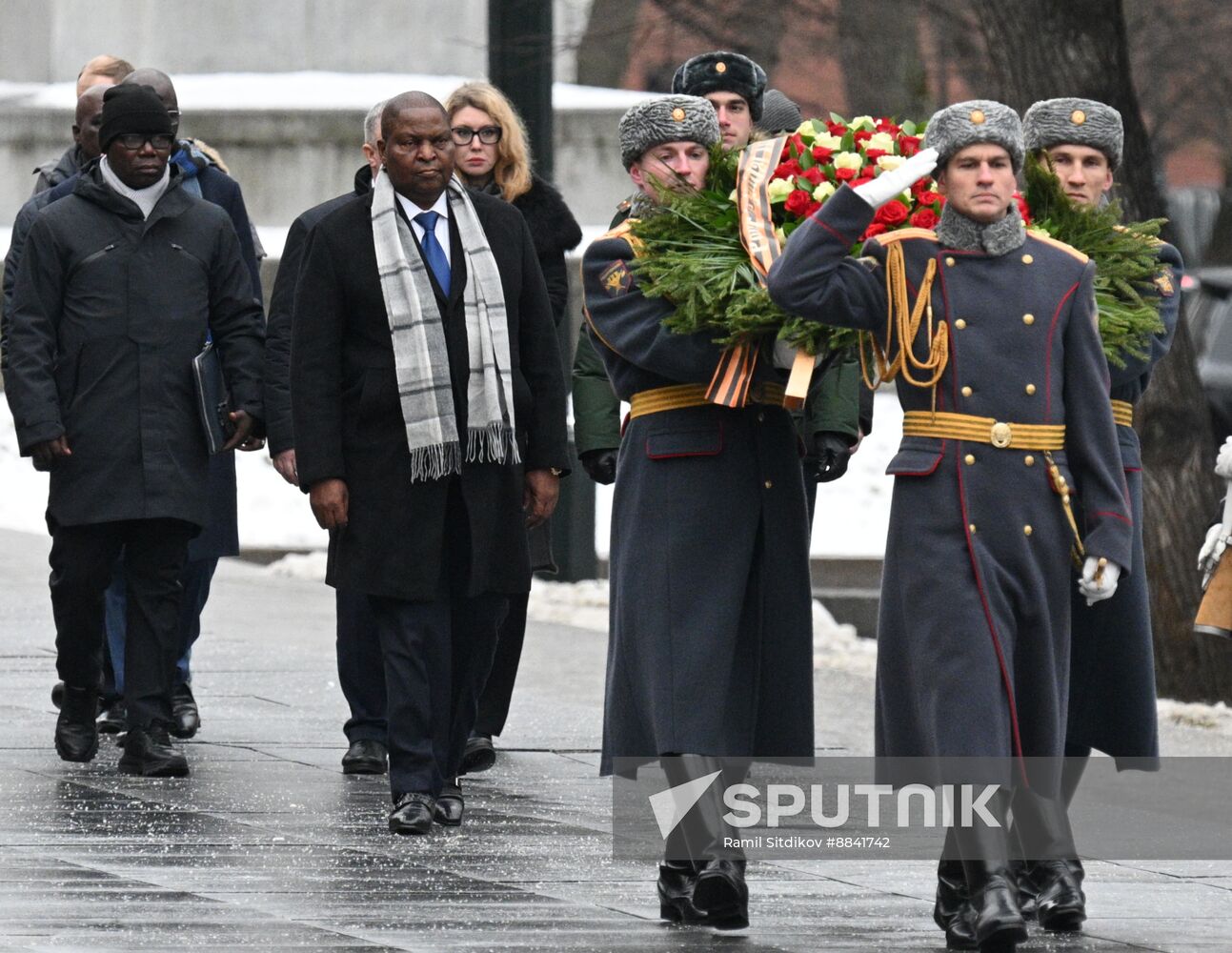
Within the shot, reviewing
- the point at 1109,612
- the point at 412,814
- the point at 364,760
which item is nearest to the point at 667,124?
the point at 1109,612

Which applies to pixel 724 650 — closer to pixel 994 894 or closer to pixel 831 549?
pixel 994 894

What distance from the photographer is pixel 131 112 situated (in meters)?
8.29

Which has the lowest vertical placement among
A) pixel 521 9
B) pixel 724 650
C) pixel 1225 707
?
pixel 1225 707

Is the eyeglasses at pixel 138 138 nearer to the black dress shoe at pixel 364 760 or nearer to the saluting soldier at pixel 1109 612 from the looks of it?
the black dress shoe at pixel 364 760

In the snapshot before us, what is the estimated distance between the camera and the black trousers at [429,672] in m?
7.50

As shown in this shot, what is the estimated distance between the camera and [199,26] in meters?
18.7

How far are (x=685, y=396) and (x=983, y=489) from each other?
0.84m

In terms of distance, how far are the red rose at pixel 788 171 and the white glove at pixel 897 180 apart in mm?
441

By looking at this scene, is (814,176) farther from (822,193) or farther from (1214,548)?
(1214,548)

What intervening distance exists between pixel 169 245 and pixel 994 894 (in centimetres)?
353

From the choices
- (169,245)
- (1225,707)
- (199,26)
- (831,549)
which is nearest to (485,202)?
(169,245)

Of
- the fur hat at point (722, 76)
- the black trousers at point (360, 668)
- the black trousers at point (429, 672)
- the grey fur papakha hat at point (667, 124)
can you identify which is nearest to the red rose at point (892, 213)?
the grey fur papakha hat at point (667, 124)

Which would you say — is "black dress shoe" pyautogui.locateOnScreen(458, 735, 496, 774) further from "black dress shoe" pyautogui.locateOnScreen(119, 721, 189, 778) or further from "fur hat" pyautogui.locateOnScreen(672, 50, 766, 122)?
"fur hat" pyautogui.locateOnScreen(672, 50, 766, 122)

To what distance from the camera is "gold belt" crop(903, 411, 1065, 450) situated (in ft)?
20.4
